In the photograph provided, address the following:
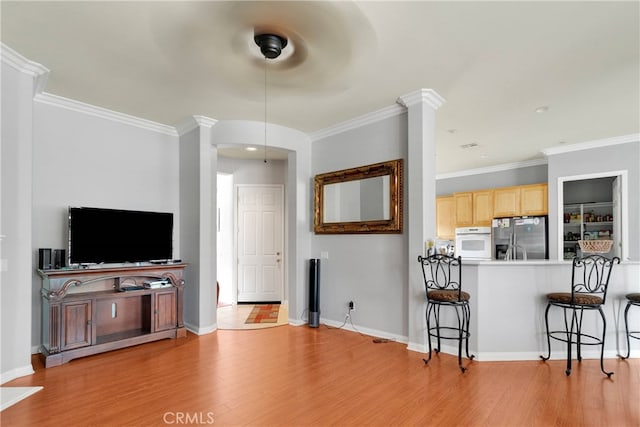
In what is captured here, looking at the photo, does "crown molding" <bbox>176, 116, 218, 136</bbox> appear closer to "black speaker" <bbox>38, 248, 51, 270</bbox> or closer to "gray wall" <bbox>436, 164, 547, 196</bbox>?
"black speaker" <bbox>38, 248, 51, 270</bbox>

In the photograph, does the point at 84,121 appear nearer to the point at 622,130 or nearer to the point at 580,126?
the point at 580,126

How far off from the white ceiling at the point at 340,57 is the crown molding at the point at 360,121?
0.11m

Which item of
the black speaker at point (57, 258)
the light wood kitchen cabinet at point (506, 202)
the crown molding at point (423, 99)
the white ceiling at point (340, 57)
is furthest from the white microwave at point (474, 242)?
the black speaker at point (57, 258)

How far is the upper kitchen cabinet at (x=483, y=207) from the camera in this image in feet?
22.6

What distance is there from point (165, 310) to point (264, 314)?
5.65 feet

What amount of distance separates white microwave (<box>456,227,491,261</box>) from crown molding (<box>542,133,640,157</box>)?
1818 millimetres

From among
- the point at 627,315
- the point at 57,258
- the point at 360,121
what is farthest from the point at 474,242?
the point at 57,258

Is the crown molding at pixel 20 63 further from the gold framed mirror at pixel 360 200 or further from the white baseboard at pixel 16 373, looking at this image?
the gold framed mirror at pixel 360 200

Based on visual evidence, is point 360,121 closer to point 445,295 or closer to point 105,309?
point 445,295

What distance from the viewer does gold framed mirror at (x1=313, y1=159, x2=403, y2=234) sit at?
4047 millimetres

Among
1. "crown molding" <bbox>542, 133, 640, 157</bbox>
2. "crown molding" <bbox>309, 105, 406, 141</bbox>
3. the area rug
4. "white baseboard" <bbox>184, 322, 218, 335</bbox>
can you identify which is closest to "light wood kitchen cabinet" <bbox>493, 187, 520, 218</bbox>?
"crown molding" <bbox>542, 133, 640, 157</bbox>

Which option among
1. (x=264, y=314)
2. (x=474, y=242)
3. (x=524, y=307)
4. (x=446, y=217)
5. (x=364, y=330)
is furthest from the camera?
(x=446, y=217)

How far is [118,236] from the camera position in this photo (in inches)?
156

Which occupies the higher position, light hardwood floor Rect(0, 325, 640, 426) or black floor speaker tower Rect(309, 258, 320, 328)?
black floor speaker tower Rect(309, 258, 320, 328)
